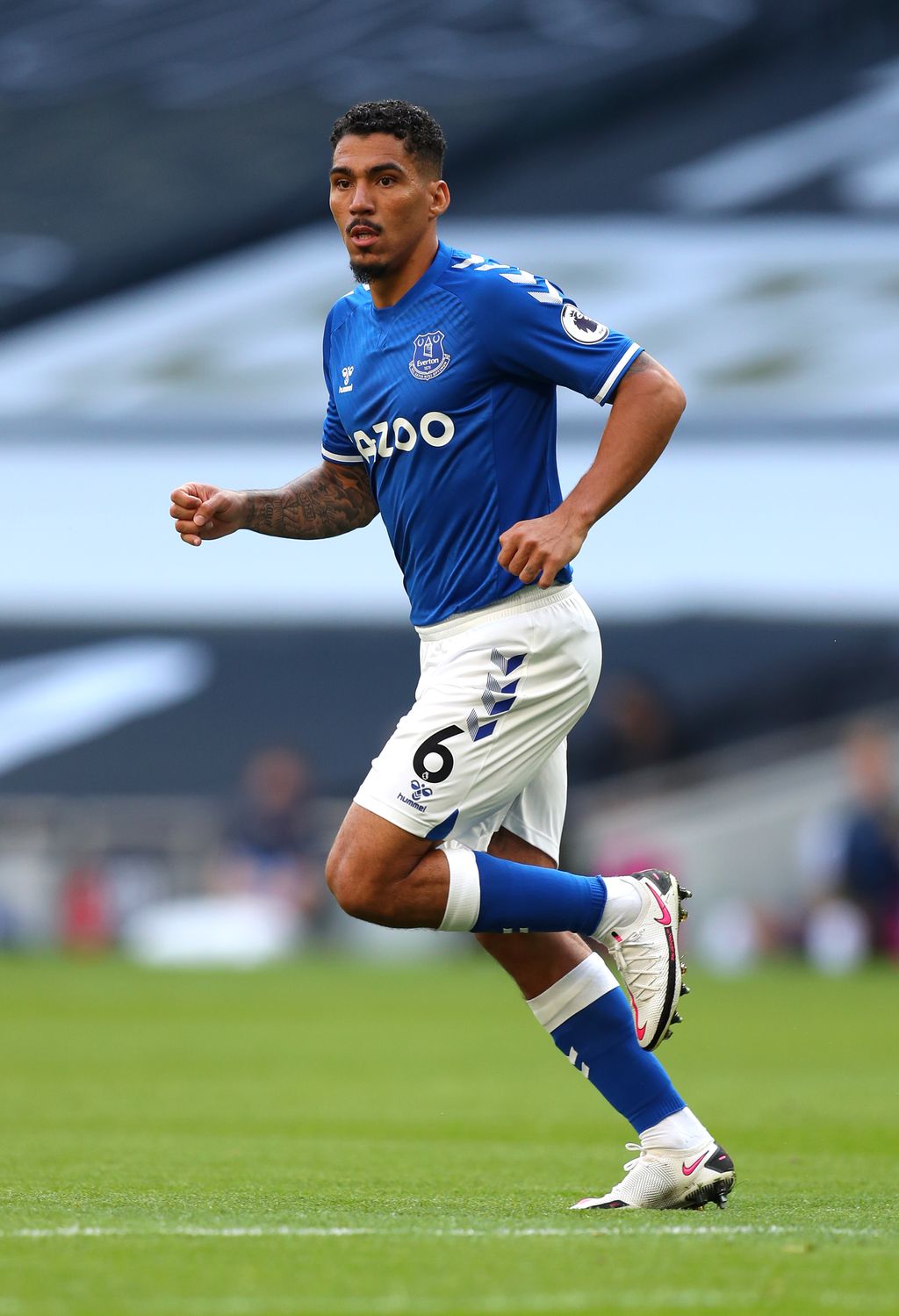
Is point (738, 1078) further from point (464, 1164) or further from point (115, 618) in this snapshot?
point (115, 618)

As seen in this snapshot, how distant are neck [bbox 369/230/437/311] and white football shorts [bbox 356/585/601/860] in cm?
82

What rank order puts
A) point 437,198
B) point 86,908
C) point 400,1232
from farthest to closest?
point 86,908
point 437,198
point 400,1232

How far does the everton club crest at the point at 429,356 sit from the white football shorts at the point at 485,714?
1.83 ft

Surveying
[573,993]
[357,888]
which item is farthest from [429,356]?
[573,993]

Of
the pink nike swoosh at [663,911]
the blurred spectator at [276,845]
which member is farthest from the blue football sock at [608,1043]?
the blurred spectator at [276,845]

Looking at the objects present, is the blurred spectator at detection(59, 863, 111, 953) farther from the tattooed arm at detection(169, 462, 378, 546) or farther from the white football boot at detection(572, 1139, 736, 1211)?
the white football boot at detection(572, 1139, 736, 1211)

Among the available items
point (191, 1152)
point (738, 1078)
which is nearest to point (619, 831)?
point (738, 1078)

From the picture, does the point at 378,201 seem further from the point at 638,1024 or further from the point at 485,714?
the point at 638,1024

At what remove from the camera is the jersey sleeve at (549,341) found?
15.3 feet

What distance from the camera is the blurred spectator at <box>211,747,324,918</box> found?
18.4m

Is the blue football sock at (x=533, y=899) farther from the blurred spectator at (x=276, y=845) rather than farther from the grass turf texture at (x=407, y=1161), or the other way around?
the blurred spectator at (x=276, y=845)

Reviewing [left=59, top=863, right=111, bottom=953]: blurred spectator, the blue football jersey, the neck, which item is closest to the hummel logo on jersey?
the blue football jersey

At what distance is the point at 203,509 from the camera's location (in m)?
5.08

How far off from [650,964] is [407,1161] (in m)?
1.61
